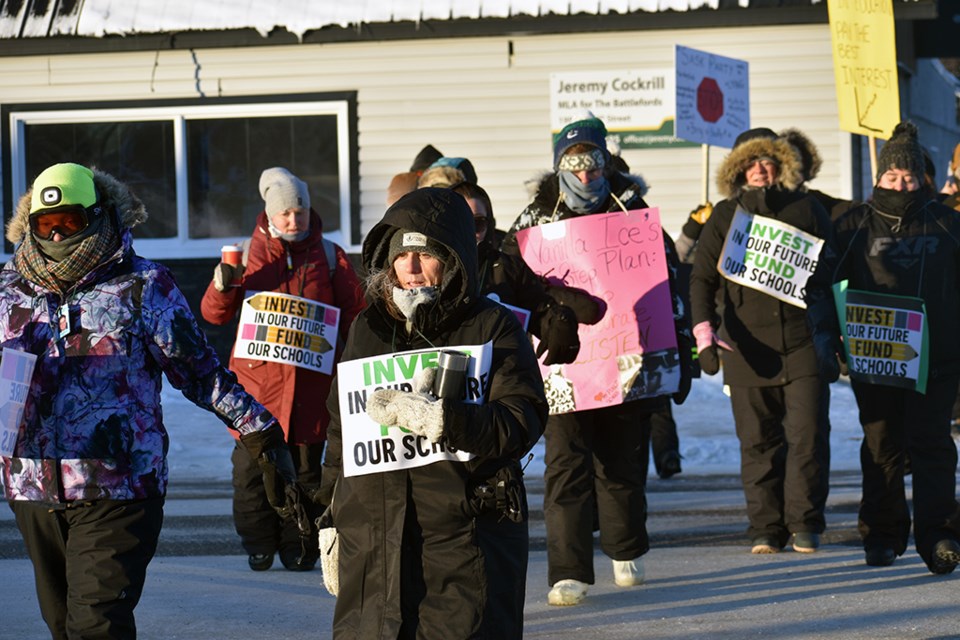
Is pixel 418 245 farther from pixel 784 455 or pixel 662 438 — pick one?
Answer: pixel 662 438

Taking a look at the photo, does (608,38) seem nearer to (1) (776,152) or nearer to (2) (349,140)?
(2) (349,140)

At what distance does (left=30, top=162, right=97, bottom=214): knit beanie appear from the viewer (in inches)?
204

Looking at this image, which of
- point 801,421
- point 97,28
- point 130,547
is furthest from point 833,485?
point 97,28

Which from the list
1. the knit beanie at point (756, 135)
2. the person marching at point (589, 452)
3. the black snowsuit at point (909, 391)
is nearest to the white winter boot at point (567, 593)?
the person marching at point (589, 452)

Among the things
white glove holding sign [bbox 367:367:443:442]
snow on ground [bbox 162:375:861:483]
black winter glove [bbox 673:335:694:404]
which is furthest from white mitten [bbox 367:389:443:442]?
snow on ground [bbox 162:375:861:483]

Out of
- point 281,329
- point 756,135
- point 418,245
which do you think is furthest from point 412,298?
point 756,135

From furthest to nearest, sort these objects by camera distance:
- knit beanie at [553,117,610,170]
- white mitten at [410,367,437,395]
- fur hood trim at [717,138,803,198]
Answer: fur hood trim at [717,138,803,198], knit beanie at [553,117,610,170], white mitten at [410,367,437,395]

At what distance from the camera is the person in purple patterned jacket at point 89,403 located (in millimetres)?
5121

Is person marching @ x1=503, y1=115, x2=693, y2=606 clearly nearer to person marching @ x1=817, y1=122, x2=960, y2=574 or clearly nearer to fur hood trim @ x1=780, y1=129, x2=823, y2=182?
person marching @ x1=817, y1=122, x2=960, y2=574

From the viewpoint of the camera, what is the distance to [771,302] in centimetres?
897

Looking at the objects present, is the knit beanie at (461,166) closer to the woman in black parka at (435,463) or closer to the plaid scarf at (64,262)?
the plaid scarf at (64,262)

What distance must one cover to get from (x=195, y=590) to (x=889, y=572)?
3.31 metres

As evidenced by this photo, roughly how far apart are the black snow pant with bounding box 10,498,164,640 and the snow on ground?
24.8ft

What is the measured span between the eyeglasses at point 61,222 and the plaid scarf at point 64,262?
0.05m
